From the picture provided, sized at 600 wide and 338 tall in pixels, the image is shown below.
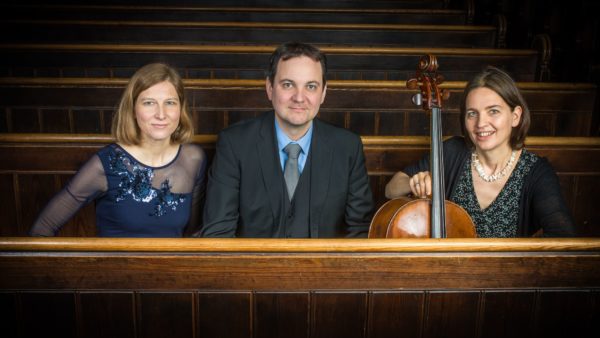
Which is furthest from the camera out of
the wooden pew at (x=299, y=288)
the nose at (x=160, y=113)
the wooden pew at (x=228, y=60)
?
the wooden pew at (x=228, y=60)

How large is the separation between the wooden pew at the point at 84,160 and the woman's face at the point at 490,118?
265 mm

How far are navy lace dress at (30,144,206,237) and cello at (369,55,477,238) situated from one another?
69cm

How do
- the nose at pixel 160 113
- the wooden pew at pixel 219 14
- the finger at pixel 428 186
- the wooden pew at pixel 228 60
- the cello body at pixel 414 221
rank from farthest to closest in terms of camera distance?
the wooden pew at pixel 219 14 < the wooden pew at pixel 228 60 < the nose at pixel 160 113 < the finger at pixel 428 186 < the cello body at pixel 414 221

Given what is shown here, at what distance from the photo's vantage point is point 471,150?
6.20 feet

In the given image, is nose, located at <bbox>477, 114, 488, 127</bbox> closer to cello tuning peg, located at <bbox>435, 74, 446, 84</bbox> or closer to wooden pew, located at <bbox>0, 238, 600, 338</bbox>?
cello tuning peg, located at <bbox>435, 74, 446, 84</bbox>

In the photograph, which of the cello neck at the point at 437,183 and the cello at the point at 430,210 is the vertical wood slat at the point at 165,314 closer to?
the cello at the point at 430,210

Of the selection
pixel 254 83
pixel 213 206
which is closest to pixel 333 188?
pixel 213 206

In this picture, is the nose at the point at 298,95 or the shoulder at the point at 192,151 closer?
the nose at the point at 298,95

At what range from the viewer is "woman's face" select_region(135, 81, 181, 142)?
1.75 m

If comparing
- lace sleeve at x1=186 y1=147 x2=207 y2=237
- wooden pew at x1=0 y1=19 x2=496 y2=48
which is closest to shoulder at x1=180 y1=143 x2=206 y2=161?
lace sleeve at x1=186 y1=147 x2=207 y2=237

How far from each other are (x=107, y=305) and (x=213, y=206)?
619 millimetres

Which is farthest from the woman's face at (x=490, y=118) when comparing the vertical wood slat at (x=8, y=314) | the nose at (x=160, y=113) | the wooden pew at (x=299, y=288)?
the vertical wood slat at (x=8, y=314)

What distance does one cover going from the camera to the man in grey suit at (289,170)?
5.64ft

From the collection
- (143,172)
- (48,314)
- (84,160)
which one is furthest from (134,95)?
(48,314)
